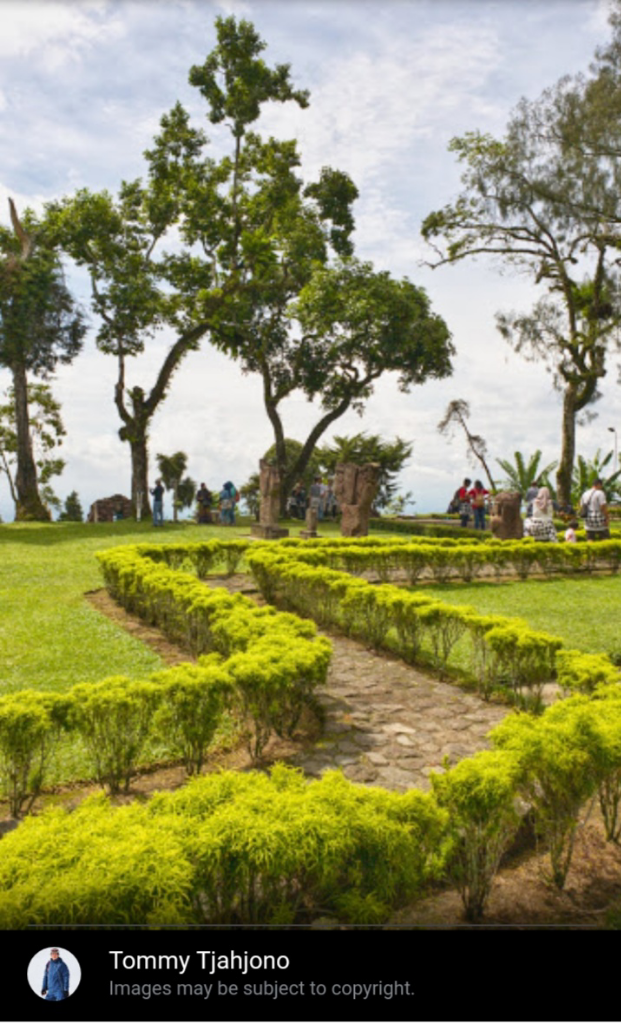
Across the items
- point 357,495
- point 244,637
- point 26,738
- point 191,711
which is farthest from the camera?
point 357,495

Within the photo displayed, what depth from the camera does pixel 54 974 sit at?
224 centimetres

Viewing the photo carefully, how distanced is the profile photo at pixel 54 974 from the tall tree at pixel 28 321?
2425 cm

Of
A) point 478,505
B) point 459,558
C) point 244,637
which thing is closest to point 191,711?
point 244,637

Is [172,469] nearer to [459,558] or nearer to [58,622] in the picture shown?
[459,558]

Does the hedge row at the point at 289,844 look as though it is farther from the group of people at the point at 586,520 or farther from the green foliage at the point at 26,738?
the group of people at the point at 586,520

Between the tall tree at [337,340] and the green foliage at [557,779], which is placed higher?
the tall tree at [337,340]

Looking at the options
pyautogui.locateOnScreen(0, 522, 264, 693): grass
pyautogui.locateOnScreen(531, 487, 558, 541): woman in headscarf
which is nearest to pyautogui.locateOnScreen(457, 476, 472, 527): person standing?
pyautogui.locateOnScreen(531, 487, 558, 541): woman in headscarf

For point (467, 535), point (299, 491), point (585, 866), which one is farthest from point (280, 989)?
point (299, 491)

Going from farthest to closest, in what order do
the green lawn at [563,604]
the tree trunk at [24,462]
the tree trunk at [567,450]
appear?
the tree trunk at [567,450] → the tree trunk at [24,462] → the green lawn at [563,604]

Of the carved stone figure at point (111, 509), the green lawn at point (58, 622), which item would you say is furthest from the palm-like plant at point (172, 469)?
the green lawn at point (58, 622)

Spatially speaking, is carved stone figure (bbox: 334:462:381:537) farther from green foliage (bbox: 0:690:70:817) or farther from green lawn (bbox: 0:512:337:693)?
green foliage (bbox: 0:690:70:817)

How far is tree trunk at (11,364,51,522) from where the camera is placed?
25.1 metres

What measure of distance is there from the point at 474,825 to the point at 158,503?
64.2 feet

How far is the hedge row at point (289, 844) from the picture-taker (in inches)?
106
